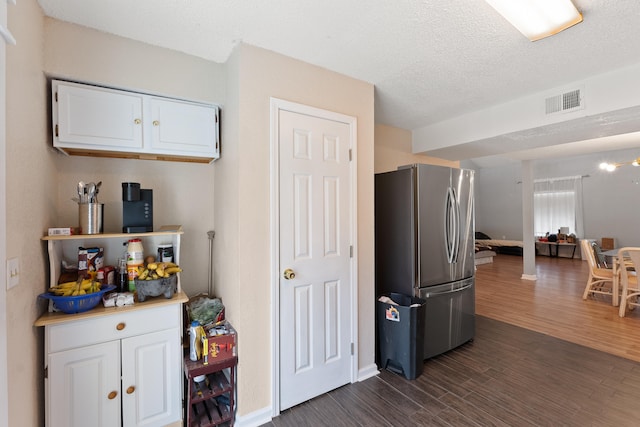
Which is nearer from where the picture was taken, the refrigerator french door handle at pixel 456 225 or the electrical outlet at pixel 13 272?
the electrical outlet at pixel 13 272

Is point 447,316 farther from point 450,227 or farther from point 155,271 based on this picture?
point 155,271

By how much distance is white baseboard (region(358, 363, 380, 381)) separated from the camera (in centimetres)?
246

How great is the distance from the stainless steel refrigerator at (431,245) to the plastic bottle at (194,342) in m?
1.88

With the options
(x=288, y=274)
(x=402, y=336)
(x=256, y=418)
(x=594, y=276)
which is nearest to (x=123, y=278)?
(x=288, y=274)

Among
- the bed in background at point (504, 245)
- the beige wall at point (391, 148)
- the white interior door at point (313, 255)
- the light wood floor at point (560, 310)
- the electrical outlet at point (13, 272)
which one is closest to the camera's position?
the electrical outlet at point (13, 272)

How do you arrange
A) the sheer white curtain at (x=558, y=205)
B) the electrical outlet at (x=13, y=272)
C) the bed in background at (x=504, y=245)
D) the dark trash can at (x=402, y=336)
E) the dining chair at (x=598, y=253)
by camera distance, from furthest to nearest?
the bed in background at (x=504, y=245) < the sheer white curtain at (x=558, y=205) < the dining chair at (x=598, y=253) < the dark trash can at (x=402, y=336) < the electrical outlet at (x=13, y=272)

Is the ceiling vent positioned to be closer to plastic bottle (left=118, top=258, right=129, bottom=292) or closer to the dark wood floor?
the dark wood floor

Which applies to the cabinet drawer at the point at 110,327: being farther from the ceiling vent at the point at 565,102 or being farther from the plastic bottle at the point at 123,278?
the ceiling vent at the point at 565,102

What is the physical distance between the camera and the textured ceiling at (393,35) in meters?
1.63

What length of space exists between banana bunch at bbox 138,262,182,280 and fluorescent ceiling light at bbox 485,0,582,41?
2488 mm

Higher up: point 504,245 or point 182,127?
point 182,127

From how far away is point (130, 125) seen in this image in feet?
6.33

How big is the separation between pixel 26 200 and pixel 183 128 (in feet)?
3.29

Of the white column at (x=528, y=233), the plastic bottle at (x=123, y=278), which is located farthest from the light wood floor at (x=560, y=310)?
the plastic bottle at (x=123, y=278)
